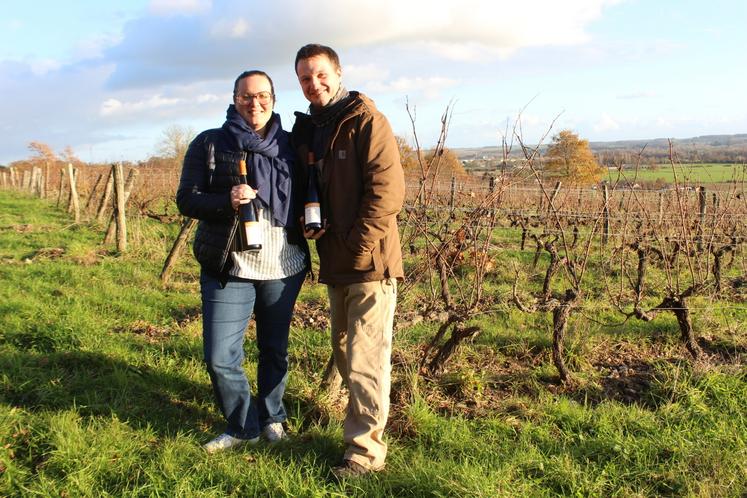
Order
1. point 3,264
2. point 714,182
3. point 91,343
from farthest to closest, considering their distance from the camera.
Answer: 1. point 3,264
2. point 714,182
3. point 91,343

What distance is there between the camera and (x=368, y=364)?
2785mm

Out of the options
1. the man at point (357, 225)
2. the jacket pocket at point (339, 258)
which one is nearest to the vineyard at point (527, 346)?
the man at point (357, 225)

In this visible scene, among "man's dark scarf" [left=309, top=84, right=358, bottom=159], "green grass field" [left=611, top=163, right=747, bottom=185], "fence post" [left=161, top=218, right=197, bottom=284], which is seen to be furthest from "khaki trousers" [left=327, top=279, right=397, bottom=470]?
"fence post" [left=161, top=218, right=197, bottom=284]

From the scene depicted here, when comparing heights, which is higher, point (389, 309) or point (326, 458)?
point (389, 309)

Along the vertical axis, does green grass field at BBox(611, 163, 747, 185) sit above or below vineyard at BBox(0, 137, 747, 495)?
above

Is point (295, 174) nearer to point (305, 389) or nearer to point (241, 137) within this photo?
point (241, 137)

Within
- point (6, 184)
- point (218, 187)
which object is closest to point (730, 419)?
point (218, 187)

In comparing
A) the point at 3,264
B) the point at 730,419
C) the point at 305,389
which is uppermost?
the point at 3,264

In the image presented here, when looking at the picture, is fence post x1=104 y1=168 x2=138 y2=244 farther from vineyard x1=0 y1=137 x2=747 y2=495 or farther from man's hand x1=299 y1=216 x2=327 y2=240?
man's hand x1=299 y1=216 x2=327 y2=240

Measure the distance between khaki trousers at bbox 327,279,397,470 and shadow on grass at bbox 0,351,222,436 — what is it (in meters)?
0.98

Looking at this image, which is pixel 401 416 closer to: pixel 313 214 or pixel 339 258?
pixel 339 258

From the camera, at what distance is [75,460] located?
2688 millimetres

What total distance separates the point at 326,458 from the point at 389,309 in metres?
0.87

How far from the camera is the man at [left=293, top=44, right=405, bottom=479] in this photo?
2.55 metres
